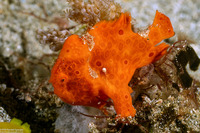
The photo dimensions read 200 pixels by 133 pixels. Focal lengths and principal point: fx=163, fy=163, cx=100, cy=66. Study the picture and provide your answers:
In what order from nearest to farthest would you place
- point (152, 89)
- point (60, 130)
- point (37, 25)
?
point (152, 89)
point (60, 130)
point (37, 25)

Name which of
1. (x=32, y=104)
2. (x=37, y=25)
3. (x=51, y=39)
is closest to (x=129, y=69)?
(x=51, y=39)

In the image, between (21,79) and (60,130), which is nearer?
(60,130)

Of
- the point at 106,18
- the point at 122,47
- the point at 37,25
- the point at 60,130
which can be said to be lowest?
the point at 60,130

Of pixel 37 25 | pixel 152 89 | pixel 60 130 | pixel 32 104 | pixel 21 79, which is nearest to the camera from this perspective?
pixel 152 89

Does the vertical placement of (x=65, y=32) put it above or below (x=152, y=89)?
above

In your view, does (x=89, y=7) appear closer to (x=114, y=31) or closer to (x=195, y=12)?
(x=114, y=31)

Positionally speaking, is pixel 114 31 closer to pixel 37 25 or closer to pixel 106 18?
pixel 106 18
